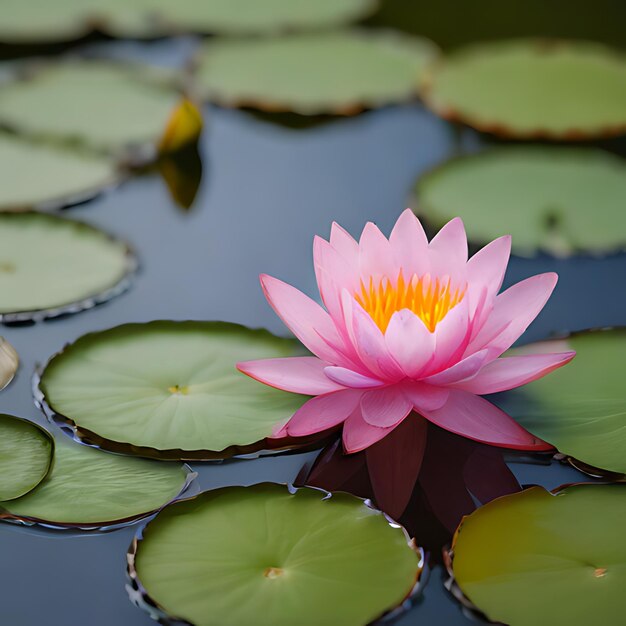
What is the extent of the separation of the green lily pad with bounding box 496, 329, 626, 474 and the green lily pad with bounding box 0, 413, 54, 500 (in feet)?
2.02

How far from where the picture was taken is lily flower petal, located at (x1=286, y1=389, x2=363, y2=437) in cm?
121

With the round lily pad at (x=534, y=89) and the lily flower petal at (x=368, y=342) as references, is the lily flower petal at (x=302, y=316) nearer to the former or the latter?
the lily flower petal at (x=368, y=342)

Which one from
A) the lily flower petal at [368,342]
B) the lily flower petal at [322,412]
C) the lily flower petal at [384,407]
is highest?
the lily flower petal at [368,342]

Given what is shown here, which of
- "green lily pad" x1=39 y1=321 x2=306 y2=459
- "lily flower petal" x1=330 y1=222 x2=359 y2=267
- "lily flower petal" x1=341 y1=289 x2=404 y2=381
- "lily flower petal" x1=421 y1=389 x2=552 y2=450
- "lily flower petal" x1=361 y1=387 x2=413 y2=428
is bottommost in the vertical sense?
"green lily pad" x1=39 y1=321 x2=306 y2=459

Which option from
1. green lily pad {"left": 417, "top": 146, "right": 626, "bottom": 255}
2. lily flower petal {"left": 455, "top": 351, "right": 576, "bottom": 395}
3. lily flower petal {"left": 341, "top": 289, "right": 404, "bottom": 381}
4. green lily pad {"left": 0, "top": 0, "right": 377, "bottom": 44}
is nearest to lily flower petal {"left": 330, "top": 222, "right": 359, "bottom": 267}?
lily flower petal {"left": 341, "top": 289, "right": 404, "bottom": 381}

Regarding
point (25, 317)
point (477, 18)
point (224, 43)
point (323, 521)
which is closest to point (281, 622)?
point (323, 521)

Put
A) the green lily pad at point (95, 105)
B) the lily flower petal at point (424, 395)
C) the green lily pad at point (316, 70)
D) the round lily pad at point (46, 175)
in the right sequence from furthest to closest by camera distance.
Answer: the green lily pad at point (316, 70) < the green lily pad at point (95, 105) < the round lily pad at point (46, 175) < the lily flower petal at point (424, 395)

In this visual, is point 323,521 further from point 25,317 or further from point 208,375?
point 25,317

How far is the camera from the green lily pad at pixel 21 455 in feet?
3.72

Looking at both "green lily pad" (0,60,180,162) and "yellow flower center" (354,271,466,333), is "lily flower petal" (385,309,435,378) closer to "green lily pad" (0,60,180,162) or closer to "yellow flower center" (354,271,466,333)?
"yellow flower center" (354,271,466,333)

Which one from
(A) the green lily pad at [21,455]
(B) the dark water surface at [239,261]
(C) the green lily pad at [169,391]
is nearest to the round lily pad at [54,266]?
(B) the dark water surface at [239,261]

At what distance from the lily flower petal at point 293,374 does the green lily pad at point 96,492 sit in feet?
0.54

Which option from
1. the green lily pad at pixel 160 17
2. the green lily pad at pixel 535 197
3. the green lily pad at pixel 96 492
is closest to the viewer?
the green lily pad at pixel 96 492

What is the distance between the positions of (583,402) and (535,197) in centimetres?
65
